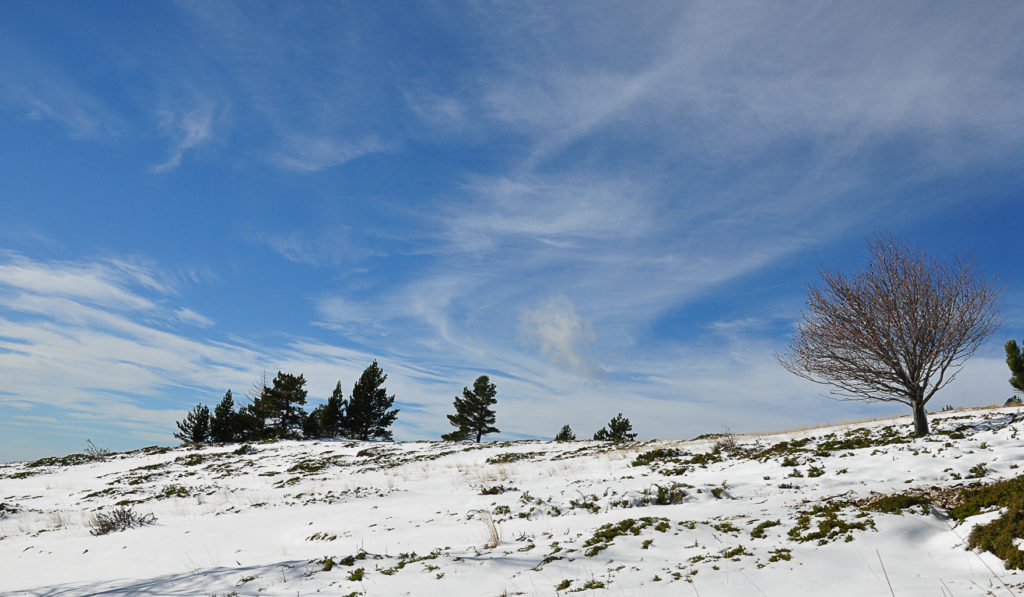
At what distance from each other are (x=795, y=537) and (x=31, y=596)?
11.4 m

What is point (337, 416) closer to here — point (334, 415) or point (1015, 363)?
point (334, 415)

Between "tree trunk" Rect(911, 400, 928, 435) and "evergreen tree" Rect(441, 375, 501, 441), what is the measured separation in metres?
42.0

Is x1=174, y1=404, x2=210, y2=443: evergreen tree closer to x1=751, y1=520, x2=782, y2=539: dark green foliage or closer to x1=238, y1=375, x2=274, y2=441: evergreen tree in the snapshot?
x1=238, y1=375, x2=274, y2=441: evergreen tree

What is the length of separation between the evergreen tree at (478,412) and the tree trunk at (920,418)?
138ft

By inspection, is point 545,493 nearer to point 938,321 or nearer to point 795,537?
point 795,537

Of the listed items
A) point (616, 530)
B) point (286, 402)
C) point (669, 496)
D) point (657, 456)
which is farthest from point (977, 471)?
point (286, 402)

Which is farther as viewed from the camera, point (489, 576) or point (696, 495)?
point (696, 495)

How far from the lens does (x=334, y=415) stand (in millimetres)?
56500

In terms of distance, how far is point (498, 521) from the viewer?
10484 millimetres

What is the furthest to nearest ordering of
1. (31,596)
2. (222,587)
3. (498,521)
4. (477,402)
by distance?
(477,402)
(498,521)
(31,596)
(222,587)

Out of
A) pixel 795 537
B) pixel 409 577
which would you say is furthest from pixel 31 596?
pixel 795 537

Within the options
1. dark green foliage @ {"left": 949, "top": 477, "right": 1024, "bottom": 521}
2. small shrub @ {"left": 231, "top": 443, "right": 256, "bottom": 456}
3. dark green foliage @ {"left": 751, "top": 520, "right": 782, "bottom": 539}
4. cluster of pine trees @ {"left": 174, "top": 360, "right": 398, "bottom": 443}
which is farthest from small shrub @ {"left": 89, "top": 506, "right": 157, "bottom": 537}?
cluster of pine trees @ {"left": 174, "top": 360, "right": 398, "bottom": 443}

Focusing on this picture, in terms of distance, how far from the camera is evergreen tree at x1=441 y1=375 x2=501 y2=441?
55.7 m

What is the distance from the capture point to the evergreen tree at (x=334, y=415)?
56219mm
